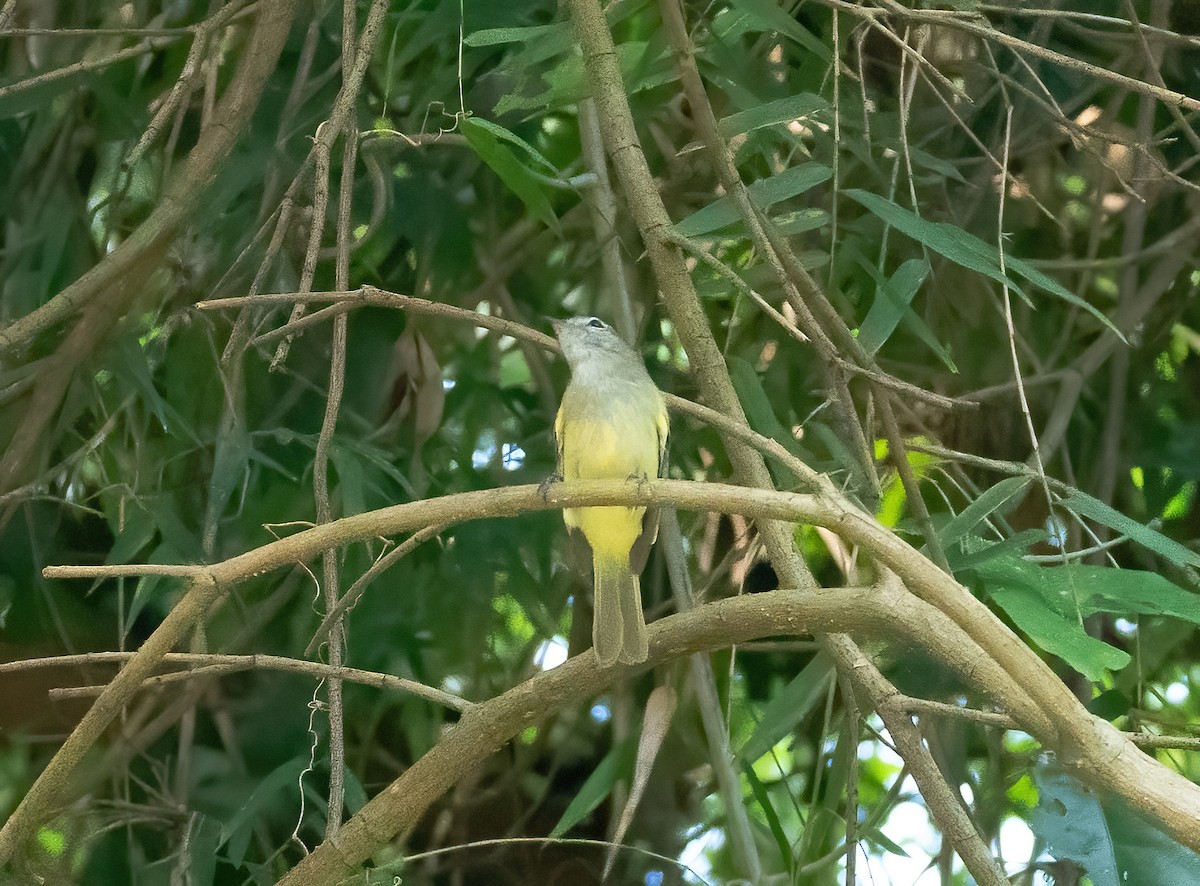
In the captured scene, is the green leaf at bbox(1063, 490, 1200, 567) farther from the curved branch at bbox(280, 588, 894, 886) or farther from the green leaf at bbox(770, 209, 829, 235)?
the green leaf at bbox(770, 209, 829, 235)

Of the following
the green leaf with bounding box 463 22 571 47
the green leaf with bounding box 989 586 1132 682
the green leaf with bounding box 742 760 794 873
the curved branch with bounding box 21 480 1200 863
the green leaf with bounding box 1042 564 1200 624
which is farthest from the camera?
the green leaf with bounding box 742 760 794 873

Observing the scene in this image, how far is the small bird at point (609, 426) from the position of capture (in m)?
2.13

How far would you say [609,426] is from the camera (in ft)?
7.00

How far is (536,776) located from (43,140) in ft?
5.08

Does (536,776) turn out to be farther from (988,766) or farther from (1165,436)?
(1165,436)

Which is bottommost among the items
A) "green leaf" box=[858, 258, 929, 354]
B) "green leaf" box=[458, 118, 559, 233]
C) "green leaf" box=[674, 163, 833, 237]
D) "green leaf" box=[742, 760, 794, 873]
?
"green leaf" box=[742, 760, 794, 873]

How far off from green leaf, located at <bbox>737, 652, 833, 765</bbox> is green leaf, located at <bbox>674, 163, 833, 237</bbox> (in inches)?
28.2

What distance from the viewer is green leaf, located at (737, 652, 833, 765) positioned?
1958 millimetres

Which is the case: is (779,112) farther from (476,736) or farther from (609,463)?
(476,736)

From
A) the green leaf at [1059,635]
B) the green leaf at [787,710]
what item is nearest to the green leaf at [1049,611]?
the green leaf at [1059,635]

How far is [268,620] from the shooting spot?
7.49 feet

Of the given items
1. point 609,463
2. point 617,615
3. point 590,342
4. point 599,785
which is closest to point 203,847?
point 599,785

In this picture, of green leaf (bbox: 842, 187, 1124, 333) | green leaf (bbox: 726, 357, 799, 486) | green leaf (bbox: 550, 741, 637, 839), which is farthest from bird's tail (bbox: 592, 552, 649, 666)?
green leaf (bbox: 842, 187, 1124, 333)

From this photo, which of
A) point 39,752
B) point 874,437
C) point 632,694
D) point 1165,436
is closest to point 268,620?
point 39,752
